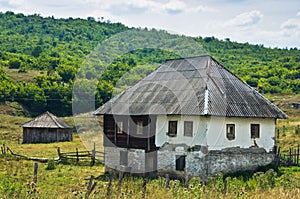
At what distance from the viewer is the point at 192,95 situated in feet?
69.2

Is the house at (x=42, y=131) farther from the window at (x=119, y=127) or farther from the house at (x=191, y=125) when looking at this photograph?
the window at (x=119, y=127)

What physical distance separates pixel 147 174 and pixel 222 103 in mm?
4891

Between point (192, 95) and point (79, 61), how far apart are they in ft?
191

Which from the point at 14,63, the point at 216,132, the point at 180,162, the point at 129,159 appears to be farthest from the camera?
the point at 14,63

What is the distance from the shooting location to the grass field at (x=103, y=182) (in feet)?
32.8

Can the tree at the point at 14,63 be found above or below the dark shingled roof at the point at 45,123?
above

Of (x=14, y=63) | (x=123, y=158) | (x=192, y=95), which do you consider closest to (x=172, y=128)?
(x=192, y=95)

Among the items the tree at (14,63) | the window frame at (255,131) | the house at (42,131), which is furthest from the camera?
the tree at (14,63)

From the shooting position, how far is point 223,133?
20.4 meters

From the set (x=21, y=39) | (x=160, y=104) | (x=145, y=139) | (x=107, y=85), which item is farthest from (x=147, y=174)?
(x=21, y=39)

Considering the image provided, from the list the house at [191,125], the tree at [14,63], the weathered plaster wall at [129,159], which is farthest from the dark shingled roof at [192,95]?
the tree at [14,63]

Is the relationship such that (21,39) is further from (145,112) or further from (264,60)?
(145,112)

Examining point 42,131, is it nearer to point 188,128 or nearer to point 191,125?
point 188,128

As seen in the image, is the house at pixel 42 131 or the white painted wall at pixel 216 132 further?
the house at pixel 42 131
